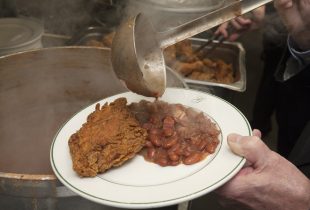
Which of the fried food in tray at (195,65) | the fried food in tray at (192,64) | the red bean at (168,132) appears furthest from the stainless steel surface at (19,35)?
the red bean at (168,132)

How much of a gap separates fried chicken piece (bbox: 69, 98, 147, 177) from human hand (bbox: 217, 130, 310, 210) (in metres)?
0.32

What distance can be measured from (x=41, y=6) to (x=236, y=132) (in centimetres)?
196

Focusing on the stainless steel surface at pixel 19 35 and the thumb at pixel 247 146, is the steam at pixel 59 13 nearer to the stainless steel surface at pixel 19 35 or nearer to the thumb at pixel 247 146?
the stainless steel surface at pixel 19 35

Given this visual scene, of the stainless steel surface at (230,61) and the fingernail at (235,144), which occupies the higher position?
the fingernail at (235,144)

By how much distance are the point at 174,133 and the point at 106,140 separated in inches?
9.6

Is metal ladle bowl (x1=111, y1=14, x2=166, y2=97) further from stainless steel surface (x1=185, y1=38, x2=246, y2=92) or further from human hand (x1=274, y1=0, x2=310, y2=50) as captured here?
human hand (x1=274, y1=0, x2=310, y2=50)

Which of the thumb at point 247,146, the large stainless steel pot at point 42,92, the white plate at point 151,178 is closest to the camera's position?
the white plate at point 151,178

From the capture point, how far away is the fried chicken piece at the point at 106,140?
3.48ft

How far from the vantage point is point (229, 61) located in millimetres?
2566

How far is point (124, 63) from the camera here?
1.26m

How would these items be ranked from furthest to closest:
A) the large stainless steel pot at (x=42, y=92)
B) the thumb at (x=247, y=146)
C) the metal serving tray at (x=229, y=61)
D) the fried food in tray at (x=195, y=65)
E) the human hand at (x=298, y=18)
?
the fried food in tray at (x=195, y=65) → the metal serving tray at (x=229, y=61) → the human hand at (x=298, y=18) → the large stainless steel pot at (x=42, y=92) → the thumb at (x=247, y=146)

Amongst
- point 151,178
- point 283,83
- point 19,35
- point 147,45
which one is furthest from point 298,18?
point 19,35

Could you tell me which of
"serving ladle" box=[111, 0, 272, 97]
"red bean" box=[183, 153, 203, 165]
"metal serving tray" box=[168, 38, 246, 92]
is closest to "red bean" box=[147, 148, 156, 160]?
"red bean" box=[183, 153, 203, 165]

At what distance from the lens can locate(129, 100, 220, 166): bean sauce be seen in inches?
45.2
